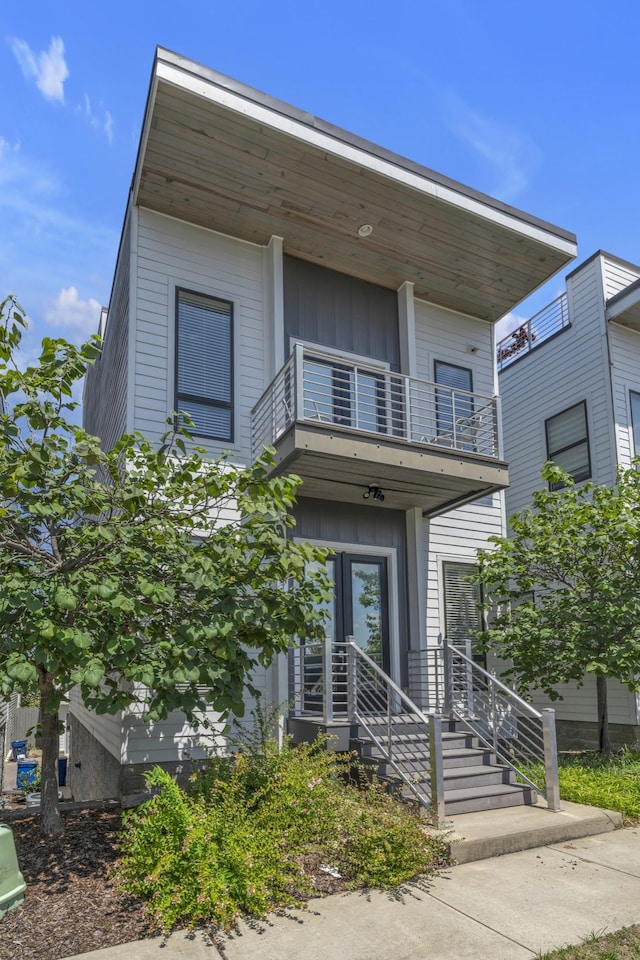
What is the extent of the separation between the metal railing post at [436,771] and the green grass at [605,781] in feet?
6.99

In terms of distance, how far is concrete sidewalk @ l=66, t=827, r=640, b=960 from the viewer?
417 centimetres

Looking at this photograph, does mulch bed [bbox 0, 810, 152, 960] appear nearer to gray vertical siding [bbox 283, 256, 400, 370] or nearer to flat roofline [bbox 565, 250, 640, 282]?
gray vertical siding [bbox 283, 256, 400, 370]

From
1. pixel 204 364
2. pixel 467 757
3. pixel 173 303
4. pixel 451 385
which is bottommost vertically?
pixel 467 757

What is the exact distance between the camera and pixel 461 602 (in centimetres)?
1084

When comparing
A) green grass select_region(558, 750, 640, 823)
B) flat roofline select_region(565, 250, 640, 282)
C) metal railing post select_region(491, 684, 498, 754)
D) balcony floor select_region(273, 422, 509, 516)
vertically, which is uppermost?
flat roofline select_region(565, 250, 640, 282)

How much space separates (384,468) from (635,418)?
7.02 m

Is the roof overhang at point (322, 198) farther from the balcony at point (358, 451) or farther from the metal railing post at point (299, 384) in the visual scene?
the metal railing post at point (299, 384)

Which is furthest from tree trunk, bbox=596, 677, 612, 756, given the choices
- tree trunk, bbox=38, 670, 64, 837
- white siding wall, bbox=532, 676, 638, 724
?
tree trunk, bbox=38, 670, 64, 837

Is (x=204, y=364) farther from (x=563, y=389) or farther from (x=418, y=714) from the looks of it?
(x=563, y=389)

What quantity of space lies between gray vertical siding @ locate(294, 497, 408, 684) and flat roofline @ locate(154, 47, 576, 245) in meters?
4.59

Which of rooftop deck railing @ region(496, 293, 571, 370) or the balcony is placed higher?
rooftop deck railing @ region(496, 293, 571, 370)

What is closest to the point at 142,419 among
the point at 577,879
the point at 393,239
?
the point at 393,239

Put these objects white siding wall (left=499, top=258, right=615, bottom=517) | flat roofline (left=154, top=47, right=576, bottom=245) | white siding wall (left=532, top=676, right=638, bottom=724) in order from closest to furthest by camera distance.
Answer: flat roofline (left=154, top=47, right=576, bottom=245)
white siding wall (left=532, top=676, right=638, bottom=724)
white siding wall (left=499, top=258, right=615, bottom=517)

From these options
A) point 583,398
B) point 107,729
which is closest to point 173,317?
point 107,729
